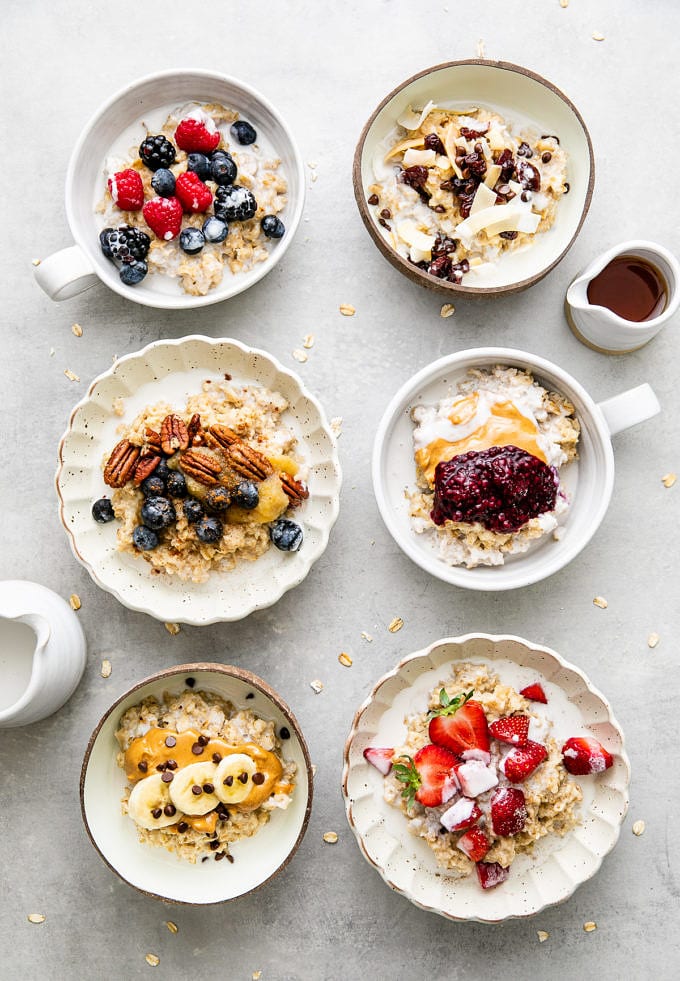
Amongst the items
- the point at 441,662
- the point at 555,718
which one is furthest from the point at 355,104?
the point at 555,718

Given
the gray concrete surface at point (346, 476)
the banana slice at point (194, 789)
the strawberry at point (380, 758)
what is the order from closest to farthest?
1. the banana slice at point (194, 789)
2. the strawberry at point (380, 758)
3. the gray concrete surface at point (346, 476)

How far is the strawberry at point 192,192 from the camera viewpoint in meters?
2.08

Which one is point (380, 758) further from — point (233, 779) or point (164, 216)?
point (164, 216)

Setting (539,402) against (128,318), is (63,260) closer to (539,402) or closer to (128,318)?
(128,318)

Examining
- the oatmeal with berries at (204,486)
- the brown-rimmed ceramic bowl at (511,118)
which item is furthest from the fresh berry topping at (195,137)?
the oatmeal with berries at (204,486)

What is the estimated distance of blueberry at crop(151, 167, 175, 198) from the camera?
209cm

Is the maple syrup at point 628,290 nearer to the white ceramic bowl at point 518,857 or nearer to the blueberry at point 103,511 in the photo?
the white ceramic bowl at point 518,857

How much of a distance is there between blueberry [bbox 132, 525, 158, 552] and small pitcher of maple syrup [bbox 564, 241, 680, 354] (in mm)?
1201

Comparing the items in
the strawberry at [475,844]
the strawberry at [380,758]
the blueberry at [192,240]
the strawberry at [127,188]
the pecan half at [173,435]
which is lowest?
the strawberry at [475,844]

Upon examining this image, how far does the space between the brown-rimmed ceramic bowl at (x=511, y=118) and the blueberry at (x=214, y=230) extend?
35cm

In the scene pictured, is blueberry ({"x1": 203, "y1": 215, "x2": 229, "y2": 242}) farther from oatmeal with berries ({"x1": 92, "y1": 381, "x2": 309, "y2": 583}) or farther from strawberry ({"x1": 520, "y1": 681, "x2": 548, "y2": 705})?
strawberry ({"x1": 520, "y1": 681, "x2": 548, "y2": 705})

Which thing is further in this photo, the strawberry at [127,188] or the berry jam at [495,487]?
the strawberry at [127,188]

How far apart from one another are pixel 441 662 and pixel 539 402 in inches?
27.2

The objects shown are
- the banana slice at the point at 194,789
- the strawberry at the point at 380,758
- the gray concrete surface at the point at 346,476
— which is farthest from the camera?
the gray concrete surface at the point at 346,476
